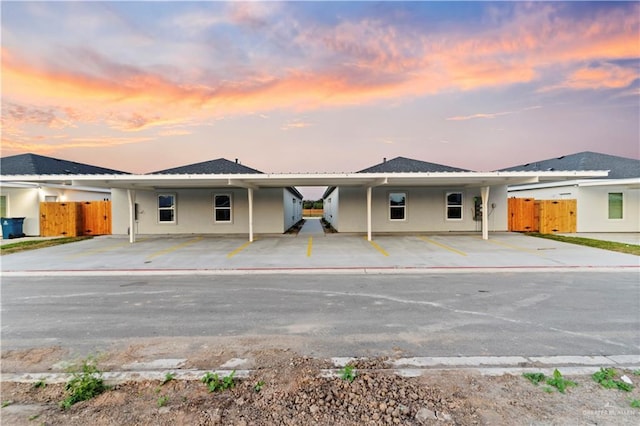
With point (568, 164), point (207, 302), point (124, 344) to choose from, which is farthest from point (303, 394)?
point (568, 164)

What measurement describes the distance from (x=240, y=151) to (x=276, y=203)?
13.7 meters

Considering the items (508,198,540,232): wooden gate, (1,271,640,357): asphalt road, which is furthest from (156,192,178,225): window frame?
(508,198,540,232): wooden gate

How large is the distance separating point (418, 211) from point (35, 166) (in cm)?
2473

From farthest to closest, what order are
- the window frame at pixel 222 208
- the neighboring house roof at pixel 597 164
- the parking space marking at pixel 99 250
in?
the neighboring house roof at pixel 597 164, the window frame at pixel 222 208, the parking space marking at pixel 99 250

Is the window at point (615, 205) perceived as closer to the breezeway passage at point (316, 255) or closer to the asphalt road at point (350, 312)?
the breezeway passage at point (316, 255)

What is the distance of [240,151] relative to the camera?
29797mm

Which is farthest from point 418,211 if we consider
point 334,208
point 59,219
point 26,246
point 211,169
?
point 59,219

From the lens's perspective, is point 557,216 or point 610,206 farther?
point 610,206

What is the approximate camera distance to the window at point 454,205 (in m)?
18.6

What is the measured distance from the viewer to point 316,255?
37.5 ft

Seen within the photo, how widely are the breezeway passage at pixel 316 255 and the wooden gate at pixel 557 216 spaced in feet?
14.5

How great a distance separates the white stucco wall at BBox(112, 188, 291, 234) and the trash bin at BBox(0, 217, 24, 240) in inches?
204

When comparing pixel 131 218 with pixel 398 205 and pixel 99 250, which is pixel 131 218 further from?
pixel 398 205

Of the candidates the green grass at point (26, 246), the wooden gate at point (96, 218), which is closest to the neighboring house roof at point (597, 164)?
the wooden gate at point (96, 218)
